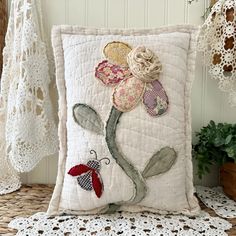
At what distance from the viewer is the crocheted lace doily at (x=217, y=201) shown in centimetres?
85

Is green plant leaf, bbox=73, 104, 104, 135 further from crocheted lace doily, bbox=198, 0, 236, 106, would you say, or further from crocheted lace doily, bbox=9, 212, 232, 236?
crocheted lace doily, bbox=198, 0, 236, 106

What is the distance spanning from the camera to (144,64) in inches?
32.0

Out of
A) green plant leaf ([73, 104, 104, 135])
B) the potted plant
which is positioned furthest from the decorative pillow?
the potted plant

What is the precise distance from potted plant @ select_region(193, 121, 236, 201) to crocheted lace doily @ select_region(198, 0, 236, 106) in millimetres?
119

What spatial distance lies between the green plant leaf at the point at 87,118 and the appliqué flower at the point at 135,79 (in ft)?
0.18

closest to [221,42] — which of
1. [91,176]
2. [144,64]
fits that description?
[144,64]

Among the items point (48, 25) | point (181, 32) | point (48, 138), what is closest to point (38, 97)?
point (48, 138)

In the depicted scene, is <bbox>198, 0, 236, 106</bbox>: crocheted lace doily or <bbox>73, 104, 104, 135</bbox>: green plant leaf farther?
<bbox>198, 0, 236, 106</bbox>: crocheted lace doily

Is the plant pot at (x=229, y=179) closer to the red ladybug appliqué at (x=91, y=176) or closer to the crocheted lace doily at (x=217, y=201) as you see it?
the crocheted lace doily at (x=217, y=201)

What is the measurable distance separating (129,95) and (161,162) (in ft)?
0.57

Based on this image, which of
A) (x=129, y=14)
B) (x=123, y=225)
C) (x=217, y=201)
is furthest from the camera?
(x=129, y=14)

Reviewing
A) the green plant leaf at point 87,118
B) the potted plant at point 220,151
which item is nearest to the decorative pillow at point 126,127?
the green plant leaf at point 87,118

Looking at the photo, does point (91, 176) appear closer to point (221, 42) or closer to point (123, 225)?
point (123, 225)

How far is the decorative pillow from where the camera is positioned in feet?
2.64
